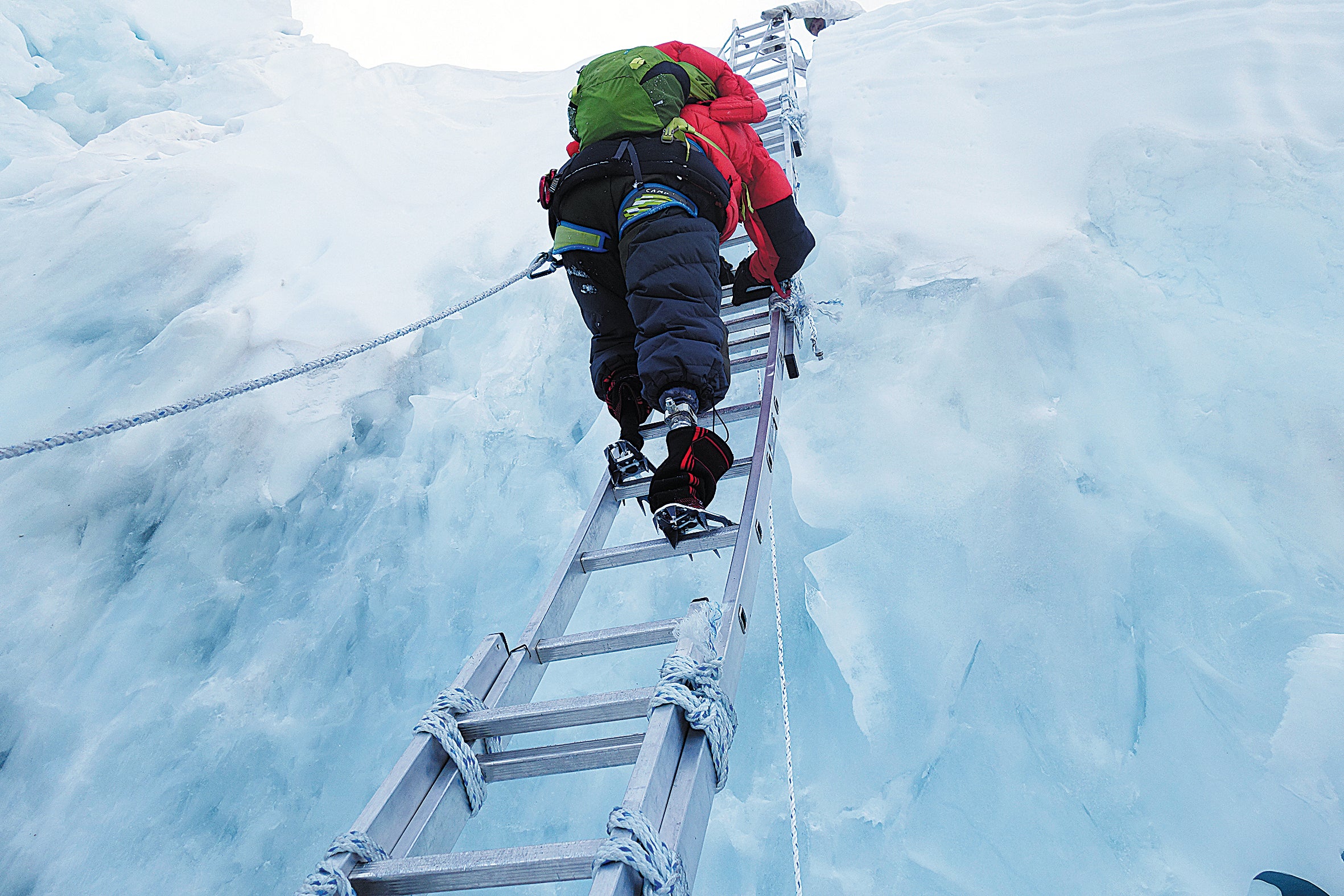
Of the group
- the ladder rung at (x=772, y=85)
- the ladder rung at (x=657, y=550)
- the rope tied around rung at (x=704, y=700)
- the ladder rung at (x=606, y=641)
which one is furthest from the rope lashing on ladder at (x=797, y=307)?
the ladder rung at (x=772, y=85)

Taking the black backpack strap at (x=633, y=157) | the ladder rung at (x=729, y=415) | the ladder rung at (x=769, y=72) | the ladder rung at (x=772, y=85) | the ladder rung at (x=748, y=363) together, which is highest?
the ladder rung at (x=769, y=72)

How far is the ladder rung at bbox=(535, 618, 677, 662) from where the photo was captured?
1.47 meters

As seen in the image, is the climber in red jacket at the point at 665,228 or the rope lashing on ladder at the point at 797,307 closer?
the climber in red jacket at the point at 665,228

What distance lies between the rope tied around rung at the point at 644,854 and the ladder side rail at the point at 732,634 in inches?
2.5

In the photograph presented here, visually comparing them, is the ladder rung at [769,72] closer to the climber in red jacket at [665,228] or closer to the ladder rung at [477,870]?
the climber in red jacket at [665,228]

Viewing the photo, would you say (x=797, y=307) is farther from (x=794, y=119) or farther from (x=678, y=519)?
(x=794, y=119)

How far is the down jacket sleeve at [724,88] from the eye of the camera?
6.94ft

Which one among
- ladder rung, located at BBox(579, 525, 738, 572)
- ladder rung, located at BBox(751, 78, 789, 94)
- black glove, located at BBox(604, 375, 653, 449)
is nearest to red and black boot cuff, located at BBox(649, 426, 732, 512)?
ladder rung, located at BBox(579, 525, 738, 572)

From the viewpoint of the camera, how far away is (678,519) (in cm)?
159

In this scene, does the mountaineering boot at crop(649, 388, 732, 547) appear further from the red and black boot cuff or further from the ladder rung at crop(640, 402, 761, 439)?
the ladder rung at crop(640, 402, 761, 439)

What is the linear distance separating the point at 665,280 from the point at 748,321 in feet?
3.26

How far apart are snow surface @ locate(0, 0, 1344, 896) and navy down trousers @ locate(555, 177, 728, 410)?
998 mm

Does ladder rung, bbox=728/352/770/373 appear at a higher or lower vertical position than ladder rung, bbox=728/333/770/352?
lower

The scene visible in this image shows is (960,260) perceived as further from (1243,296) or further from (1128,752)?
(1128,752)
